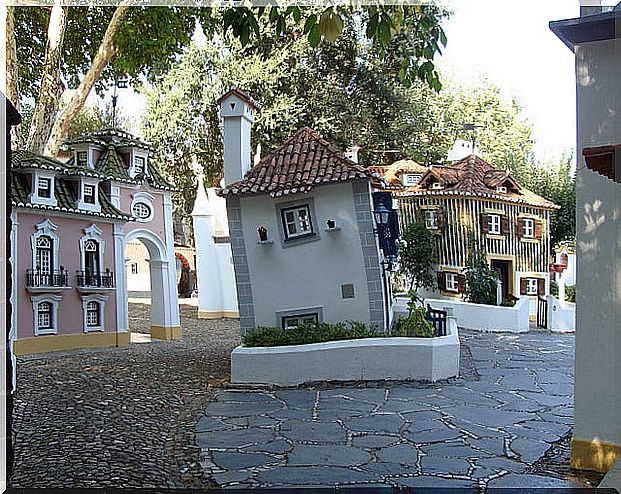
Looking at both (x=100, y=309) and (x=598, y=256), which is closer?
(x=598, y=256)

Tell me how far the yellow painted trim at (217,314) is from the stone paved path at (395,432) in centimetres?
705

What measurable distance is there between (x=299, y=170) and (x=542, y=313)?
6366 millimetres

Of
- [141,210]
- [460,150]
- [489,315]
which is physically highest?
[460,150]

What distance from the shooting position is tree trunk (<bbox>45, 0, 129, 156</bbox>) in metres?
9.86

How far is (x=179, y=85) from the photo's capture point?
535 inches

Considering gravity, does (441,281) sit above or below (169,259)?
below

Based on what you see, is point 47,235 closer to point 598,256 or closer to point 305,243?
point 305,243

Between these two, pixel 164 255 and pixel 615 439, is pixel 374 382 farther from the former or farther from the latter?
pixel 164 255

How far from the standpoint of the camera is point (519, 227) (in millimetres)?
12758

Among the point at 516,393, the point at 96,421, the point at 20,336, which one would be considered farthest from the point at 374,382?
the point at 20,336

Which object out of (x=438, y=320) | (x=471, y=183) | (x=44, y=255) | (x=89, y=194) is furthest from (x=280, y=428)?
(x=471, y=183)

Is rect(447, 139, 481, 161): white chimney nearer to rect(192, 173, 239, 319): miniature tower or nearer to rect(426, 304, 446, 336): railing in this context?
rect(192, 173, 239, 319): miniature tower

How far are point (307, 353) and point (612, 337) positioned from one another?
3255 millimetres

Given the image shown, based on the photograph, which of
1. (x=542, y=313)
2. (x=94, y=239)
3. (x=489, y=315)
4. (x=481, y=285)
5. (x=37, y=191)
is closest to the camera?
(x=37, y=191)
